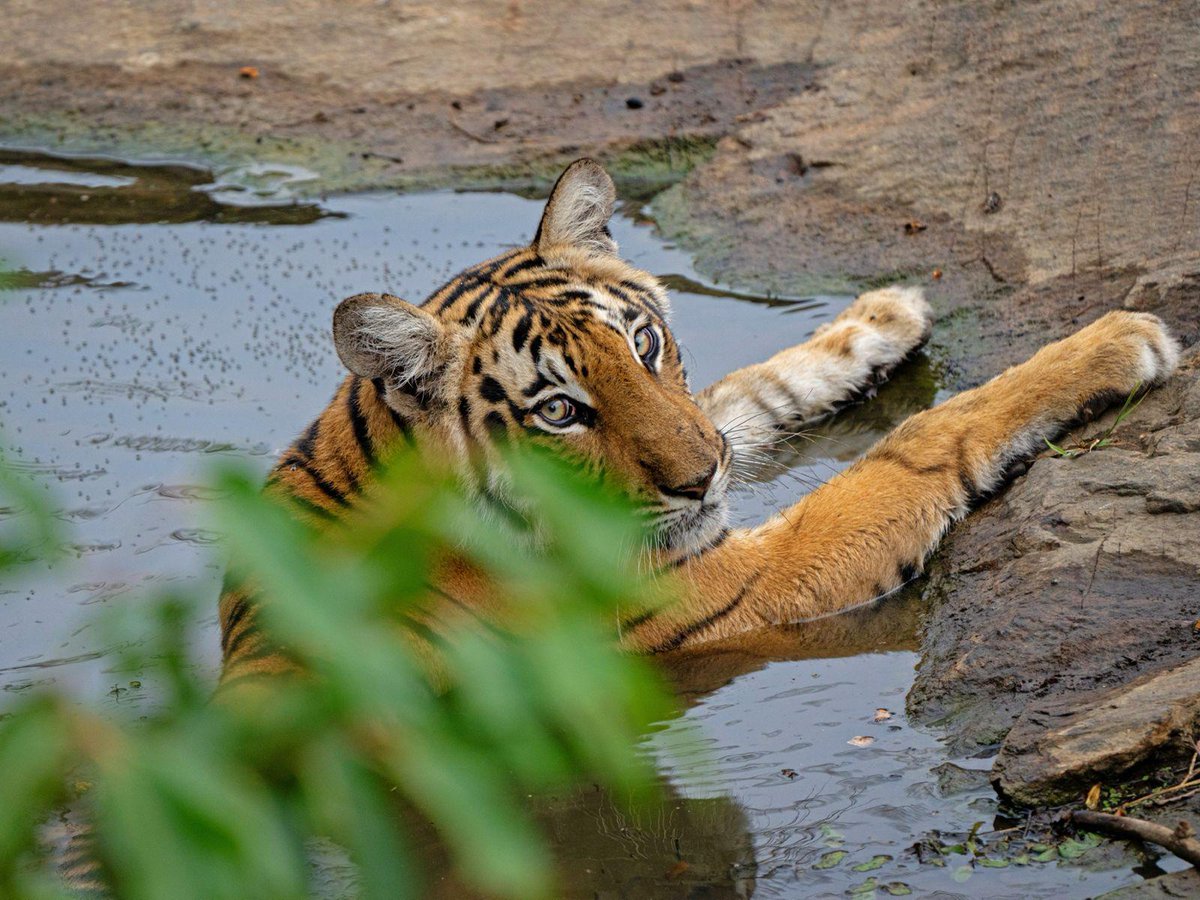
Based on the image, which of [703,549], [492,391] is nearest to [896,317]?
[703,549]

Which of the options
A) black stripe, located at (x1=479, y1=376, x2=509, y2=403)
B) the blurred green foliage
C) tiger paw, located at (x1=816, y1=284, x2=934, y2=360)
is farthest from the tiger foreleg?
the blurred green foliage

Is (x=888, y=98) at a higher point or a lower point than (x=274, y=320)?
higher

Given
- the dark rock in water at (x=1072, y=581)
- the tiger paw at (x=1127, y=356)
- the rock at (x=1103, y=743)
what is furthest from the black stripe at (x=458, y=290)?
the rock at (x=1103, y=743)

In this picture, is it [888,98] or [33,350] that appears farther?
[888,98]

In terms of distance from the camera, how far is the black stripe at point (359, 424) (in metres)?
3.44

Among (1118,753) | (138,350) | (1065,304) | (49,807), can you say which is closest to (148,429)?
(138,350)

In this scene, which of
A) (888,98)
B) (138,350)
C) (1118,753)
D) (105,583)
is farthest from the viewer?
(888,98)

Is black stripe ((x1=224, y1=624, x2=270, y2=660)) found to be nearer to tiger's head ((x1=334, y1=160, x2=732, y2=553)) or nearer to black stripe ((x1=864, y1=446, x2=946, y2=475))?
tiger's head ((x1=334, y1=160, x2=732, y2=553))

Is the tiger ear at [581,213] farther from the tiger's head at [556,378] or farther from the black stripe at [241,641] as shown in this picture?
the black stripe at [241,641]

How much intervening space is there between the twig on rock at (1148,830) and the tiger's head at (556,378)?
1.10 metres

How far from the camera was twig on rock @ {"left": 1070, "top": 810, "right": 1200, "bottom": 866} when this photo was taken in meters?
2.22

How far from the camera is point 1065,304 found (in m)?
4.86

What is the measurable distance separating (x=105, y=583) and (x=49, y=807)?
10.7 feet

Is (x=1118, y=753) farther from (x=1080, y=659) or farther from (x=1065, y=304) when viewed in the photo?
(x=1065, y=304)
